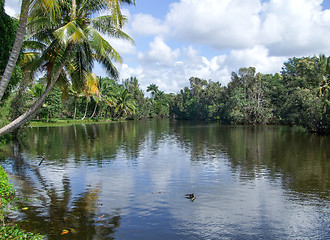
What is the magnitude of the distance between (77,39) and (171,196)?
755 centimetres

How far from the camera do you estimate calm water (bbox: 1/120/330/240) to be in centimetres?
862

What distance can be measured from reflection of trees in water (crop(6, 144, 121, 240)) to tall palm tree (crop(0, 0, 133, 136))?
3199mm

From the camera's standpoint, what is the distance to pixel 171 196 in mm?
12078

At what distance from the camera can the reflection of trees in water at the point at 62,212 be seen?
808 centimetres

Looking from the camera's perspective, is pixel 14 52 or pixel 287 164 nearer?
pixel 14 52

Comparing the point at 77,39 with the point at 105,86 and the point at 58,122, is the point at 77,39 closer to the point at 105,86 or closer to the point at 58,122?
the point at 58,122

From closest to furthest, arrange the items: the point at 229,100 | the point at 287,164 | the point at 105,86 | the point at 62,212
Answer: the point at 62,212 < the point at 287,164 < the point at 105,86 < the point at 229,100

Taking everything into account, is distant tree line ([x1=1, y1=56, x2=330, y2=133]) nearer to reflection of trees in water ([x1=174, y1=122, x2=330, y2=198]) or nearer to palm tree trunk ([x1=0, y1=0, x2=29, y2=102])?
palm tree trunk ([x1=0, y1=0, x2=29, y2=102])

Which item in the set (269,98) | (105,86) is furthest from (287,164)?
(105,86)

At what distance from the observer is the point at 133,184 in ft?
45.8

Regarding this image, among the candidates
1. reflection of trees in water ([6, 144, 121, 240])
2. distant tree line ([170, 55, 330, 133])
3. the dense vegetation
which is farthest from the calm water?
distant tree line ([170, 55, 330, 133])

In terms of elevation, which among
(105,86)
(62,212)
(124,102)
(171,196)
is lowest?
(171,196)

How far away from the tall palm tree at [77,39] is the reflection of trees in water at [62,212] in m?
3.20

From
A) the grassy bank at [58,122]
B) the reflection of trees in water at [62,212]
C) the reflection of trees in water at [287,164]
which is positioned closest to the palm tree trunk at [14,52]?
the reflection of trees in water at [62,212]
